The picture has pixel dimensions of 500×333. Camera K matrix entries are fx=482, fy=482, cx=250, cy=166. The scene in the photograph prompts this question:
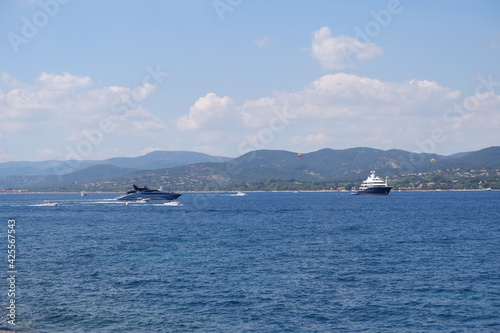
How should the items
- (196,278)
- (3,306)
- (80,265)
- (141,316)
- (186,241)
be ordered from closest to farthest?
(141,316), (3,306), (196,278), (80,265), (186,241)

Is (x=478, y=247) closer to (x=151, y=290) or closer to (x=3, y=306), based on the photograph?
(x=151, y=290)

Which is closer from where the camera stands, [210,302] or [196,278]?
[210,302]

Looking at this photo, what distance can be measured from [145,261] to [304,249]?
72.4ft

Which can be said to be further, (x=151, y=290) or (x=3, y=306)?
(x=151, y=290)

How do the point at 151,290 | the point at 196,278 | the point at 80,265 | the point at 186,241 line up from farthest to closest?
the point at 186,241 < the point at 80,265 < the point at 196,278 < the point at 151,290

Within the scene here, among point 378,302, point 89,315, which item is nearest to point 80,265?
point 89,315

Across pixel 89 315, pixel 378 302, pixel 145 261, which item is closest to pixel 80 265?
pixel 145 261

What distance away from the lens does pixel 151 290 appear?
44281 mm

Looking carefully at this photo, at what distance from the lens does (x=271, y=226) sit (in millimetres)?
102312

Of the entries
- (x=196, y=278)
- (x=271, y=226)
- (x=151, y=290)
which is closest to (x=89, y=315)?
(x=151, y=290)

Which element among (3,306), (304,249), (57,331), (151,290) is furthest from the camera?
(304,249)

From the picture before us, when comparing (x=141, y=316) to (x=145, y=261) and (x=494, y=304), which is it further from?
(x=494, y=304)

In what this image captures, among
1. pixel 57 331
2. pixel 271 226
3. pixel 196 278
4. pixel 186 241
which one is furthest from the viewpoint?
pixel 271 226

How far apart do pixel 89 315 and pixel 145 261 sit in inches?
850
